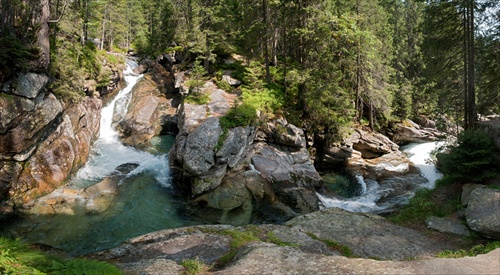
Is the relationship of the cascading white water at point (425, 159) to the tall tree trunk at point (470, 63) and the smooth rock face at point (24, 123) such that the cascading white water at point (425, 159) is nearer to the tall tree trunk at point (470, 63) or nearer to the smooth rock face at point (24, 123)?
the tall tree trunk at point (470, 63)

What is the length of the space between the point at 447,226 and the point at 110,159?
1879 cm

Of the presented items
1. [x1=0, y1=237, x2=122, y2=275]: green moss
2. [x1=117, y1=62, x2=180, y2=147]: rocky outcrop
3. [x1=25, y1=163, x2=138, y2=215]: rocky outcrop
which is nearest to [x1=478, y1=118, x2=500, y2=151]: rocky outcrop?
[x1=0, y1=237, x2=122, y2=275]: green moss

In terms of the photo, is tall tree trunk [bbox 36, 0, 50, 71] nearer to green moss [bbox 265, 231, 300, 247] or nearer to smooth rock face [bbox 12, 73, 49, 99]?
smooth rock face [bbox 12, 73, 49, 99]

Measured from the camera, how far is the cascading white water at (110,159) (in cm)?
1677

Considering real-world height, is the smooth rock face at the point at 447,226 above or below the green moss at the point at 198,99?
below

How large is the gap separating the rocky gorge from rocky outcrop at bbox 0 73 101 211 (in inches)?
2.0

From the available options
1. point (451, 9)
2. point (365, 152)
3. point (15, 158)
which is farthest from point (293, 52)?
point (15, 158)

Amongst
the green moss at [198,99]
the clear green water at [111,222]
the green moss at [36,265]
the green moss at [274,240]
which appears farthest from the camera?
the green moss at [198,99]

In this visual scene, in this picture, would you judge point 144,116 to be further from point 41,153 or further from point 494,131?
point 494,131

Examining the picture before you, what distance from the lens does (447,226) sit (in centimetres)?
1009

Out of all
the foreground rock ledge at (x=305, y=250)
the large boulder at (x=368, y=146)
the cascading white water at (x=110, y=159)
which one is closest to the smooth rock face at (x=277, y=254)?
the foreground rock ledge at (x=305, y=250)

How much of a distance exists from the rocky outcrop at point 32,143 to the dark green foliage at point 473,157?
63.1 ft

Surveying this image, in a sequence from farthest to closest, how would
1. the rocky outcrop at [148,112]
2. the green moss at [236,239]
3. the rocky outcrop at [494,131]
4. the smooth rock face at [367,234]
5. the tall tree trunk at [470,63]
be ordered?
the rocky outcrop at [148,112], the tall tree trunk at [470,63], the rocky outcrop at [494,131], the smooth rock face at [367,234], the green moss at [236,239]

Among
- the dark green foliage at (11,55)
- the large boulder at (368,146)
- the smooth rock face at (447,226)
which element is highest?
the dark green foliage at (11,55)
